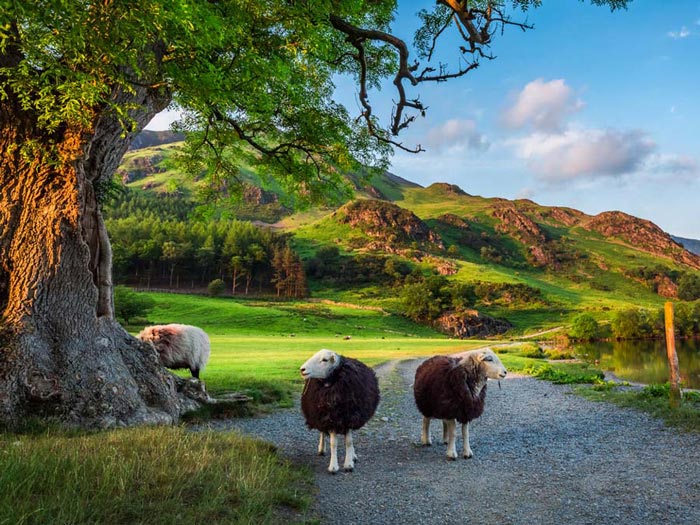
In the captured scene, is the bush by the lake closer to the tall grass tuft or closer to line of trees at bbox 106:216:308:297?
line of trees at bbox 106:216:308:297

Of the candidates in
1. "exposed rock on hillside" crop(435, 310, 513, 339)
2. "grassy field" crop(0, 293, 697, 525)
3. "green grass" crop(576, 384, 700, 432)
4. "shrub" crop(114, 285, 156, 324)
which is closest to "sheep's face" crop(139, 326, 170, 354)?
"grassy field" crop(0, 293, 697, 525)

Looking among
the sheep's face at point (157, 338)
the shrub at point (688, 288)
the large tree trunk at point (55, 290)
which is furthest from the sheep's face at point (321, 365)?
the shrub at point (688, 288)

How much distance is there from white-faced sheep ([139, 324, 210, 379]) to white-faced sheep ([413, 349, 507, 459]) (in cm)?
859

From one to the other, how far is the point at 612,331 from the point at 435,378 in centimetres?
8304

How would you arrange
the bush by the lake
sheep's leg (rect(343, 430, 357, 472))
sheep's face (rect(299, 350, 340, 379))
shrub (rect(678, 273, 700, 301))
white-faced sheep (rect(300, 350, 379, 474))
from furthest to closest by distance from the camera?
shrub (rect(678, 273, 700, 301)), the bush by the lake, sheep's face (rect(299, 350, 340, 379)), white-faced sheep (rect(300, 350, 379, 474)), sheep's leg (rect(343, 430, 357, 472))

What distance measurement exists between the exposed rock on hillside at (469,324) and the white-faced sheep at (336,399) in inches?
3337

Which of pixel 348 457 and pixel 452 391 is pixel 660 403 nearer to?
pixel 452 391

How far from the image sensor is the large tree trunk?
8.59 metres

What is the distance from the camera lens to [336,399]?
794 centimetres

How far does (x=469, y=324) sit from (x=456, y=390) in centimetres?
8878

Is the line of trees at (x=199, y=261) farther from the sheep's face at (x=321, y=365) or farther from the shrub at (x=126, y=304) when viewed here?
the sheep's face at (x=321, y=365)

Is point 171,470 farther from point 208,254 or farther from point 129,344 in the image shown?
point 208,254

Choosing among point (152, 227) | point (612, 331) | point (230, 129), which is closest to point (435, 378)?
point (230, 129)

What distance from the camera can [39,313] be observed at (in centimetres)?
903
